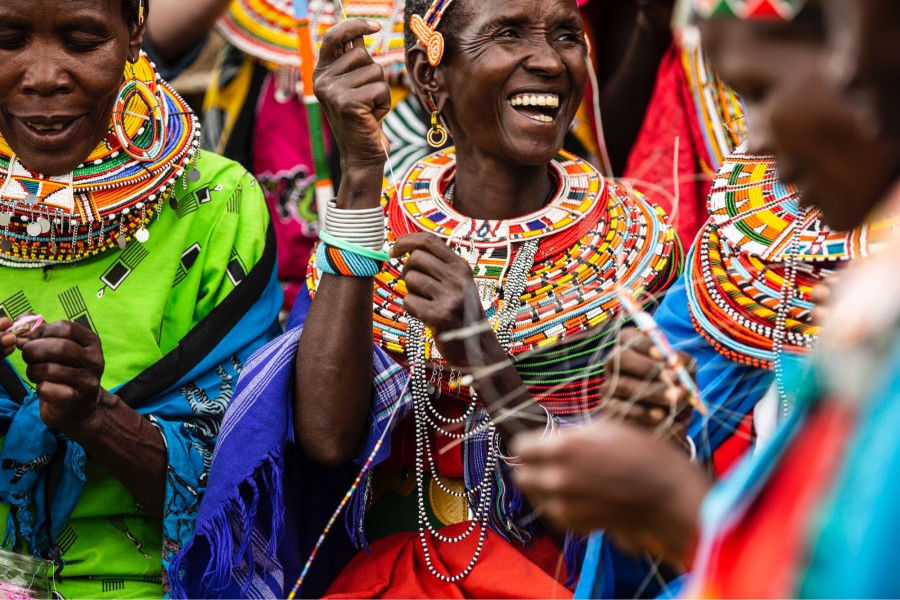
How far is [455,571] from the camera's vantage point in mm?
3225

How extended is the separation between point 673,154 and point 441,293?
1.65 metres

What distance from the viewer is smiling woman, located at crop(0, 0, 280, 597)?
3.38 metres

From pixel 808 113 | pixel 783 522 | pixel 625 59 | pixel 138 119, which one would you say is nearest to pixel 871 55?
pixel 808 113

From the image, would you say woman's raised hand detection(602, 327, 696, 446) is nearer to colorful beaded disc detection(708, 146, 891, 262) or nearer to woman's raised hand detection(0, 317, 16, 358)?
colorful beaded disc detection(708, 146, 891, 262)

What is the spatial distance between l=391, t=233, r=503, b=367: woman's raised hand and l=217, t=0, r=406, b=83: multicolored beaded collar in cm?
189

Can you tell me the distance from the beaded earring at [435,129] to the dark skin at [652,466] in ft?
6.69

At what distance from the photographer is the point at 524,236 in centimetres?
346

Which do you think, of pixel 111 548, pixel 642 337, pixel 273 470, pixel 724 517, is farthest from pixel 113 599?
pixel 724 517

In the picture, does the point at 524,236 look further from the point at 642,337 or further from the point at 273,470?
the point at 642,337

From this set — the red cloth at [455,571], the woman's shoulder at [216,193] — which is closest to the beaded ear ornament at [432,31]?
the woman's shoulder at [216,193]

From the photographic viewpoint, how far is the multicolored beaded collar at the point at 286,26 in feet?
15.9

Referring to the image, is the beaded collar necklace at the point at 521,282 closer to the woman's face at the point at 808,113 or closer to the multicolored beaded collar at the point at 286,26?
the multicolored beaded collar at the point at 286,26

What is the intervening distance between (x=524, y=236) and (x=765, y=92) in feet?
5.85

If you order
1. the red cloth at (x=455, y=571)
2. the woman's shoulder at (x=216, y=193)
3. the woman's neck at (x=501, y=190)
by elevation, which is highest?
the woman's neck at (x=501, y=190)
